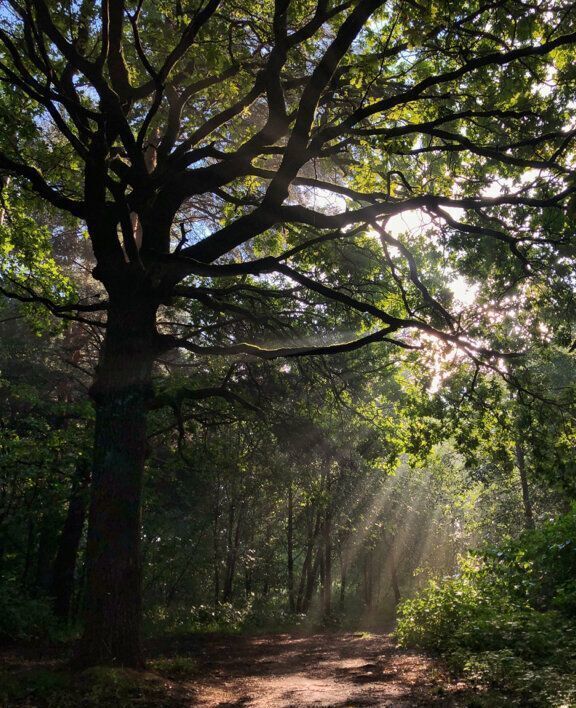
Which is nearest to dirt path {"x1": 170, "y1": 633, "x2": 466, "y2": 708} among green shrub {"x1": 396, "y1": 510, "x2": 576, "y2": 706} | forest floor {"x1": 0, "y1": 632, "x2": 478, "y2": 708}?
forest floor {"x1": 0, "y1": 632, "x2": 478, "y2": 708}

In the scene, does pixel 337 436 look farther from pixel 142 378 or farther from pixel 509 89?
pixel 509 89

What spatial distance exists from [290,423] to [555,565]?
5.86 metres

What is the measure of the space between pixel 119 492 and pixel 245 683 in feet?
10.9

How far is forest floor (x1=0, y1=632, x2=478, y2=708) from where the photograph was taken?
5340 mm

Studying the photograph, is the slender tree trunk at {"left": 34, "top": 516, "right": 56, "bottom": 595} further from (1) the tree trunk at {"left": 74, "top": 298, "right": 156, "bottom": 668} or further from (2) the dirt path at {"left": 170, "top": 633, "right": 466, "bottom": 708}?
(1) the tree trunk at {"left": 74, "top": 298, "right": 156, "bottom": 668}

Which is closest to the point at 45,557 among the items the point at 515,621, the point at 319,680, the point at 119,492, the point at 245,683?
the point at 245,683

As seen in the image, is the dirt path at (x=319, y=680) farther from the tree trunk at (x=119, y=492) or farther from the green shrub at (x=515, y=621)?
the tree trunk at (x=119, y=492)

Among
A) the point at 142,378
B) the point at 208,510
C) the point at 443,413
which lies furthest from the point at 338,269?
the point at 208,510

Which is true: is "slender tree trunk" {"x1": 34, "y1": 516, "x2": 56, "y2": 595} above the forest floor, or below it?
above

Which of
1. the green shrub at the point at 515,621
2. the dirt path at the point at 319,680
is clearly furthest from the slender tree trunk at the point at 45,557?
the green shrub at the point at 515,621

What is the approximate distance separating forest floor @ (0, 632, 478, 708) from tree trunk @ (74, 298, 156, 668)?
1.71ft

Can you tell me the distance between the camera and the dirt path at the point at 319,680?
19.3 ft

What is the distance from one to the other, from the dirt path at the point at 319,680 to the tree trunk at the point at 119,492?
3.95 feet

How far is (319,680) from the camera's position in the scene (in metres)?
7.82
